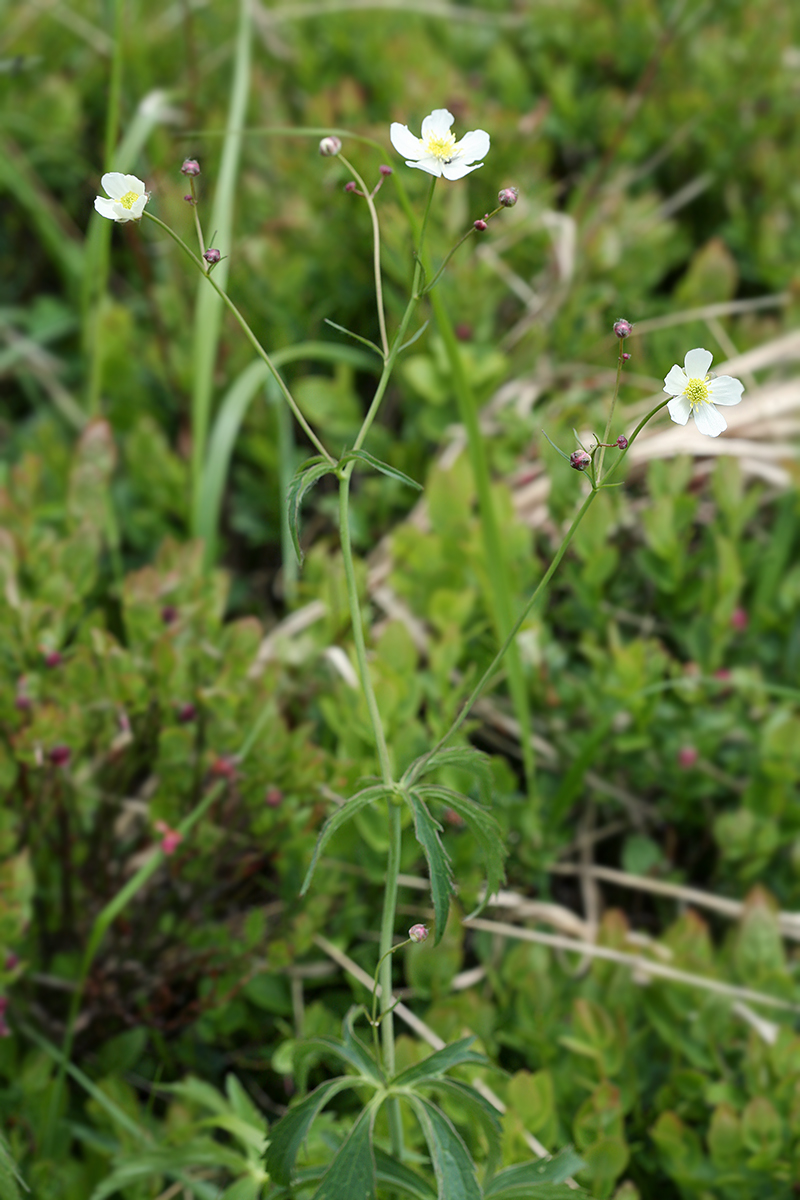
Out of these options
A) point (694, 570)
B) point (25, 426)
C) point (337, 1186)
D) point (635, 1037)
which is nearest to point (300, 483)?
point (337, 1186)

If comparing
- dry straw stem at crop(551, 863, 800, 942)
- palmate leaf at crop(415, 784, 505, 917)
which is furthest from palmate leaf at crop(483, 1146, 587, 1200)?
dry straw stem at crop(551, 863, 800, 942)

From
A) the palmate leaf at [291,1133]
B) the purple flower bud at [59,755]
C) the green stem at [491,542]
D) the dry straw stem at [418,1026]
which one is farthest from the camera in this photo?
the green stem at [491,542]

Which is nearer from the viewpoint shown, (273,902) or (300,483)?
(300,483)

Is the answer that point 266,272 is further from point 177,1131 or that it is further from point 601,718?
point 177,1131

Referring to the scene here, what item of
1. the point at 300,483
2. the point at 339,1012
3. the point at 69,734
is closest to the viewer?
the point at 300,483

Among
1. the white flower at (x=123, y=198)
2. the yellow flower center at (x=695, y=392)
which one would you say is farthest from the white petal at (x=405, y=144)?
the yellow flower center at (x=695, y=392)

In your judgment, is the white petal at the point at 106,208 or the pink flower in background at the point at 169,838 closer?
the white petal at the point at 106,208

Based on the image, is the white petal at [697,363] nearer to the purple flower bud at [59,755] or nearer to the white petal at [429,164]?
the white petal at [429,164]
